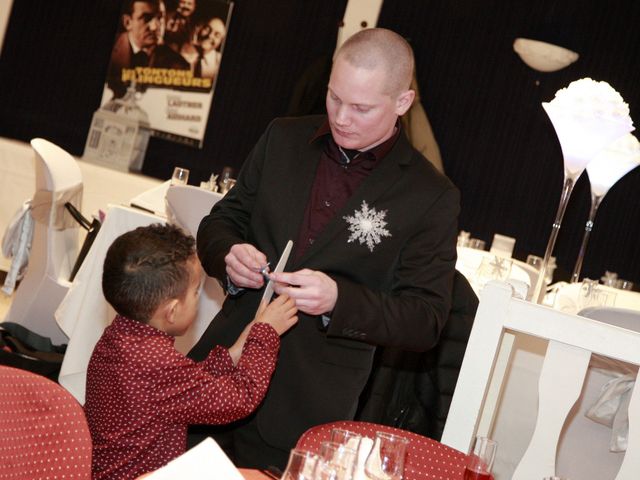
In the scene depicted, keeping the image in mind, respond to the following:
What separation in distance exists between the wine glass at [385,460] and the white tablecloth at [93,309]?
2.89 m

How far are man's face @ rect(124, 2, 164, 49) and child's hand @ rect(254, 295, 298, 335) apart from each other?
5.96m

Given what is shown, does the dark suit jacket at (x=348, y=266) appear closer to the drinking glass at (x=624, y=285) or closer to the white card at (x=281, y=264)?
the white card at (x=281, y=264)

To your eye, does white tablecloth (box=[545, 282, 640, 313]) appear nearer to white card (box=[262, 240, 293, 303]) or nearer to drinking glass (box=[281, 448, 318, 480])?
white card (box=[262, 240, 293, 303])

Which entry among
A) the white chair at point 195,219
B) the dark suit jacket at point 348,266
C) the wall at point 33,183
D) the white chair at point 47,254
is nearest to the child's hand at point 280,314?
the dark suit jacket at point 348,266

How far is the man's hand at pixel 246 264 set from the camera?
7.47 feet

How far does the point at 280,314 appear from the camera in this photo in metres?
2.30

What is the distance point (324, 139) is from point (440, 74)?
4979 millimetres

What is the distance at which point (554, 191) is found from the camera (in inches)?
279

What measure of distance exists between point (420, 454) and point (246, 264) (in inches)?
23.5

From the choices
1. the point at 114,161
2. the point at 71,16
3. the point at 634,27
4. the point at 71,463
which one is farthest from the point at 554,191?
the point at 71,463

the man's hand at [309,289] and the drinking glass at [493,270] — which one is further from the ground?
the drinking glass at [493,270]

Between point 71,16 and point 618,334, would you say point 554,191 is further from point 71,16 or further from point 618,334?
point 618,334

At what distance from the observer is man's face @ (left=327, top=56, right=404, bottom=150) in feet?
7.49

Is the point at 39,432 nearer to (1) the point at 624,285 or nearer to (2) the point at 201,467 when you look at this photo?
(2) the point at 201,467
